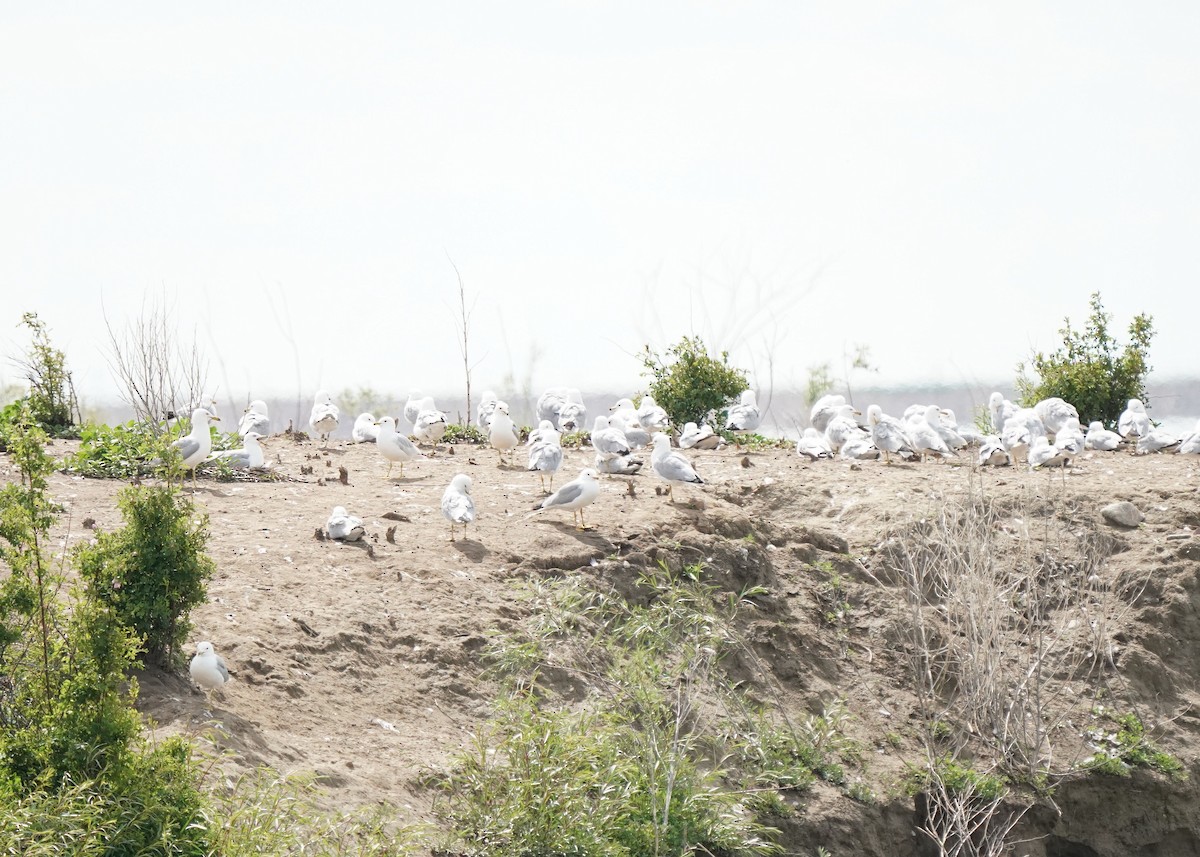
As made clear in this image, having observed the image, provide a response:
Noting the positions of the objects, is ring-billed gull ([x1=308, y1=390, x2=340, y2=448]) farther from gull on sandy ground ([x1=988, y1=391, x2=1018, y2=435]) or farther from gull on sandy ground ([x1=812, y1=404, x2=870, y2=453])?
gull on sandy ground ([x1=988, y1=391, x2=1018, y2=435])

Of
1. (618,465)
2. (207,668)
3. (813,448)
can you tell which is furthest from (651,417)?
(207,668)

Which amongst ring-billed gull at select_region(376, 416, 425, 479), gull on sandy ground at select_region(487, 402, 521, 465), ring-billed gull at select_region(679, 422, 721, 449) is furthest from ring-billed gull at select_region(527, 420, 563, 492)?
ring-billed gull at select_region(679, 422, 721, 449)

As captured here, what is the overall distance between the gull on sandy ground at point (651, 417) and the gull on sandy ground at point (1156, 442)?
254 inches

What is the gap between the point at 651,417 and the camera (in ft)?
52.9

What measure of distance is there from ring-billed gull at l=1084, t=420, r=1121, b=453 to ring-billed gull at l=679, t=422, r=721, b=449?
5.13m

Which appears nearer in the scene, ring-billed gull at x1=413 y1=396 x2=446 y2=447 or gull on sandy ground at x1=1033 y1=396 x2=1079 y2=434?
ring-billed gull at x1=413 y1=396 x2=446 y2=447

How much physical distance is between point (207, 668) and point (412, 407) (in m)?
10.1

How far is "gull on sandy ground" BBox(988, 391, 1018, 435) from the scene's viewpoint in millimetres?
17191

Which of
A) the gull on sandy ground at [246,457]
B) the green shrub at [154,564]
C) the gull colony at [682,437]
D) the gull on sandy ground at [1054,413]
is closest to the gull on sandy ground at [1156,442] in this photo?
the gull colony at [682,437]

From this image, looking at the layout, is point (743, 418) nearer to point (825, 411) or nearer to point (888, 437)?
point (825, 411)

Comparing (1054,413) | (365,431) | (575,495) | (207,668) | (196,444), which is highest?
(196,444)

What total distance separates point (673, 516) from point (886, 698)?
2.62 meters

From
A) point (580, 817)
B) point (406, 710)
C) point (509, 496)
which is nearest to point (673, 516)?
point (509, 496)

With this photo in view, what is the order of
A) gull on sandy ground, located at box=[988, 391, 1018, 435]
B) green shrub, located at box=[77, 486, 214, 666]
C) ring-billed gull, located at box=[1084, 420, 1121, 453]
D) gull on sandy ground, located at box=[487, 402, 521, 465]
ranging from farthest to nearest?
gull on sandy ground, located at box=[988, 391, 1018, 435], ring-billed gull, located at box=[1084, 420, 1121, 453], gull on sandy ground, located at box=[487, 402, 521, 465], green shrub, located at box=[77, 486, 214, 666]
